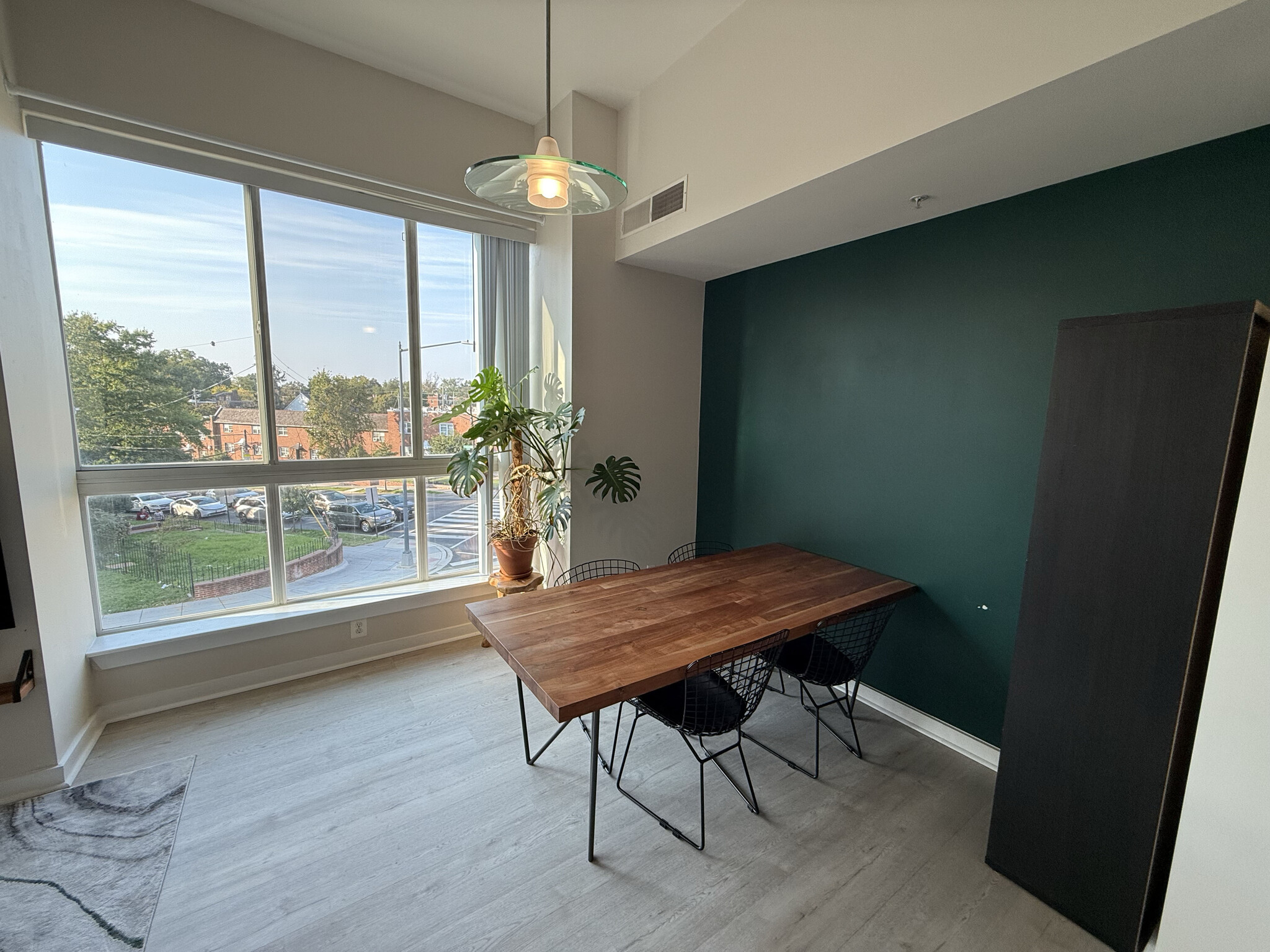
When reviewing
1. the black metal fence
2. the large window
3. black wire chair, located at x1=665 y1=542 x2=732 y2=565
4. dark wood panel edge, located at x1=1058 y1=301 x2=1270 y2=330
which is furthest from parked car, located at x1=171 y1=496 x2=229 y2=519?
dark wood panel edge, located at x1=1058 y1=301 x2=1270 y2=330

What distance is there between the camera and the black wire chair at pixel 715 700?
187 cm

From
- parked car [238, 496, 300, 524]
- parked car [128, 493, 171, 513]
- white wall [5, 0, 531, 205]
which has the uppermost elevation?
white wall [5, 0, 531, 205]

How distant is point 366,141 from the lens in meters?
2.88

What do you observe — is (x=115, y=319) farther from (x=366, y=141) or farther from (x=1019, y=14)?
(x=1019, y=14)

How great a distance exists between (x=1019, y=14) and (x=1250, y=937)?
2551 mm

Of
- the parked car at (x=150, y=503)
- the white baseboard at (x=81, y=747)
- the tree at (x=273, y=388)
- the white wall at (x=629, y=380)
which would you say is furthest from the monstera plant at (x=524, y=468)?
the white baseboard at (x=81, y=747)

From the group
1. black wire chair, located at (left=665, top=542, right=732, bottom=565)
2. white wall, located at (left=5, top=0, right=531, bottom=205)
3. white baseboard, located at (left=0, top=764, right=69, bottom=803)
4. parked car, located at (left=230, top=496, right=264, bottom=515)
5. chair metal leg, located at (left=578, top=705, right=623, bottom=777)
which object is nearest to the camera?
white baseboard, located at (left=0, top=764, right=69, bottom=803)

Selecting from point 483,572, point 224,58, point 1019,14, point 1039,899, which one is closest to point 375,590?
point 483,572

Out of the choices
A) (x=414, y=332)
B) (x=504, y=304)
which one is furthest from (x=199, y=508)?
(x=504, y=304)

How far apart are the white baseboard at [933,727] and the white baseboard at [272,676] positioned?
8.71 ft

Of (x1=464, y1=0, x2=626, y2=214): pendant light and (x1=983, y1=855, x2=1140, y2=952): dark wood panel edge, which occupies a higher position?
(x1=464, y1=0, x2=626, y2=214): pendant light

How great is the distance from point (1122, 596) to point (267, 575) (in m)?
3.99

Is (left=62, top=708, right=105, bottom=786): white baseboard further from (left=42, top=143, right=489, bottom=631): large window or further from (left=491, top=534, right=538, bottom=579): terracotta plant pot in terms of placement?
(left=491, top=534, right=538, bottom=579): terracotta plant pot

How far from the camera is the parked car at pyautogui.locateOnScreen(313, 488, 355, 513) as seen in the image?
3129mm
